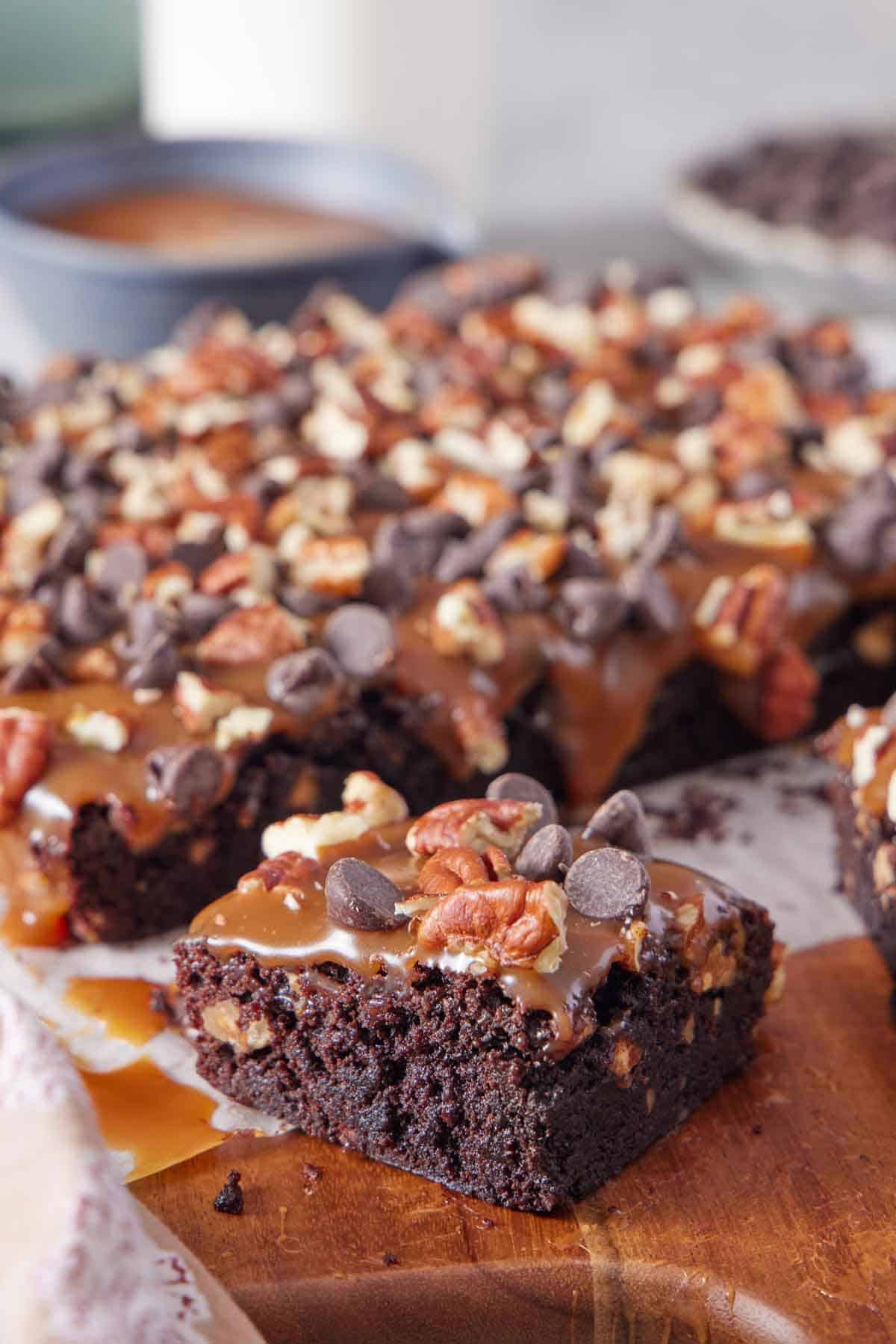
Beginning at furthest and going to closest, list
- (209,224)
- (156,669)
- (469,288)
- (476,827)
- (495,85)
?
(495,85), (209,224), (469,288), (156,669), (476,827)

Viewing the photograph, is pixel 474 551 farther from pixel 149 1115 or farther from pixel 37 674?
pixel 149 1115

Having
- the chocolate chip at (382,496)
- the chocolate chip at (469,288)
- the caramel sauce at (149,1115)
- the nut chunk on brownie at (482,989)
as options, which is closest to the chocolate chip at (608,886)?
the nut chunk on brownie at (482,989)

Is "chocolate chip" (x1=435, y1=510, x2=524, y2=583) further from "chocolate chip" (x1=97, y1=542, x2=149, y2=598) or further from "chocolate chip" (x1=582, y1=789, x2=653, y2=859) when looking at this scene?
"chocolate chip" (x1=582, y1=789, x2=653, y2=859)

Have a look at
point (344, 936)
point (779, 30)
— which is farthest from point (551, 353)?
point (779, 30)

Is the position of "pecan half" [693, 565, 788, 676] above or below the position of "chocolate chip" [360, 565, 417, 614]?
below

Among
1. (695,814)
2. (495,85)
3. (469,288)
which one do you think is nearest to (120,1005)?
(695,814)

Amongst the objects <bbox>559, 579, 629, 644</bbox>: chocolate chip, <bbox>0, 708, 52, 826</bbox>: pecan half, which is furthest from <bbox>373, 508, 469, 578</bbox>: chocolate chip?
<bbox>0, 708, 52, 826</bbox>: pecan half

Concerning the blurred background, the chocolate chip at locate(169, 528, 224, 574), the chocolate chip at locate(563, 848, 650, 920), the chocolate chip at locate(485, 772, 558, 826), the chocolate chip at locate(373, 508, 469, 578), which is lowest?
the blurred background
